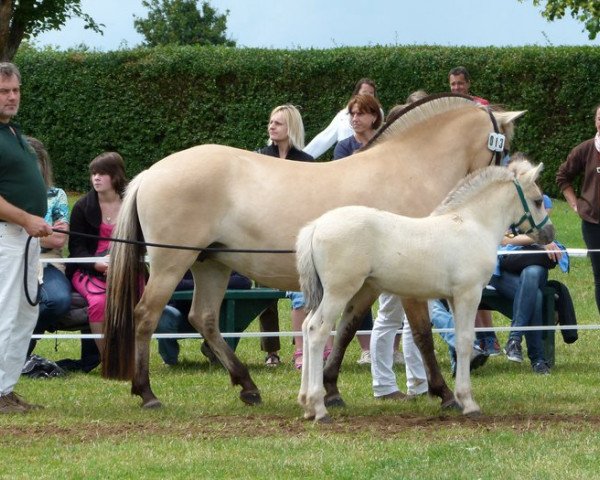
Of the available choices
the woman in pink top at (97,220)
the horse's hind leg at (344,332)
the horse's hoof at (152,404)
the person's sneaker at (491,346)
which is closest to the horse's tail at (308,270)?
the horse's hind leg at (344,332)

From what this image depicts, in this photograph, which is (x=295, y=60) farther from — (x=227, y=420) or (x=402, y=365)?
(x=227, y=420)

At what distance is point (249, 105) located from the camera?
2203 cm

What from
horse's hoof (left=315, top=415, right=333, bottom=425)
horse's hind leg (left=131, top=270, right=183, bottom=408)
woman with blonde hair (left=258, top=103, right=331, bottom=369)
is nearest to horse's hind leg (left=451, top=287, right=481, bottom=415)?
horse's hoof (left=315, top=415, right=333, bottom=425)

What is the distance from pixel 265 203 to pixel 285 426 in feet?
4.95

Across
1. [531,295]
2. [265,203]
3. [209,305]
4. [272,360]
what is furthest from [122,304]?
[531,295]

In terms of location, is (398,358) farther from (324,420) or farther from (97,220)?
(324,420)

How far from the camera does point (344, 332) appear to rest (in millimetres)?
7648

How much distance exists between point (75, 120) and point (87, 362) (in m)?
13.6

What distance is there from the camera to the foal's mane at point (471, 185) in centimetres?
708

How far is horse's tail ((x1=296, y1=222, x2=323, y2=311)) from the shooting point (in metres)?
6.80

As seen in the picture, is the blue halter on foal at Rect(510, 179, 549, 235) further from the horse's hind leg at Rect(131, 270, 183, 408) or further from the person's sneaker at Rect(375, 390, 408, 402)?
the horse's hind leg at Rect(131, 270, 183, 408)

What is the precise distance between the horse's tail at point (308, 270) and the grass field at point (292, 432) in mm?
755

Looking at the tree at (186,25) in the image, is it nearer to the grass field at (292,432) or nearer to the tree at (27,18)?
the tree at (27,18)

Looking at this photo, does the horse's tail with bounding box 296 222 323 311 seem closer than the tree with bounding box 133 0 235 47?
Yes
